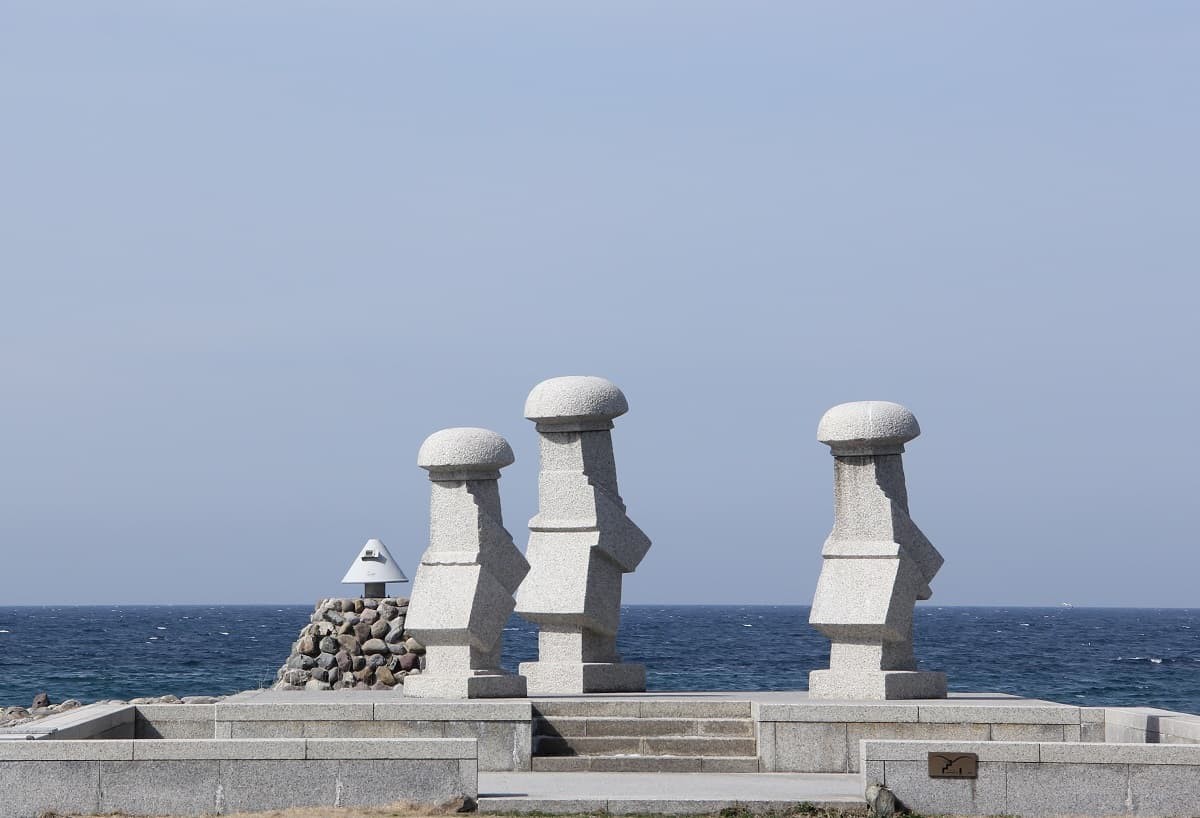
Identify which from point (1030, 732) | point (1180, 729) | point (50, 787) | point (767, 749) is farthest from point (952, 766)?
point (50, 787)

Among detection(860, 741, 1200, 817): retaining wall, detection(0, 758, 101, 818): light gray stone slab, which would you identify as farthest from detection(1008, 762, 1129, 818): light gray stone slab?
detection(0, 758, 101, 818): light gray stone slab

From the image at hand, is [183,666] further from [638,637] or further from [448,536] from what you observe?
[448,536]

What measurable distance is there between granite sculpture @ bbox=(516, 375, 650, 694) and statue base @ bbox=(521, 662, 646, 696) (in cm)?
1

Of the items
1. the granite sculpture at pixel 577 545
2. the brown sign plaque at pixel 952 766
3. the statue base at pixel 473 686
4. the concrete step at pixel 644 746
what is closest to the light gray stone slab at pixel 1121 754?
the brown sign plaque at pixel 952 766

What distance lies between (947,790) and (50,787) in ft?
21.9

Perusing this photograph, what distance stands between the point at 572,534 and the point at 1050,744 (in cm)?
621

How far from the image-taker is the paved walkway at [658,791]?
12.5m

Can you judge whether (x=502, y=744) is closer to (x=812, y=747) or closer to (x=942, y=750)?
(x=812, y=747)

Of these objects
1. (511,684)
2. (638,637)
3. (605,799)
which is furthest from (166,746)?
(638,637)

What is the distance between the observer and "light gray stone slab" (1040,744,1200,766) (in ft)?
41.5

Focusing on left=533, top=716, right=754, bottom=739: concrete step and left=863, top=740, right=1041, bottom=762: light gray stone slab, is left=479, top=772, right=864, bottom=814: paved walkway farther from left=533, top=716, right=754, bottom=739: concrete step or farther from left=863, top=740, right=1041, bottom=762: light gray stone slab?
left=533, top=716, right=754, bottom=739: concrete step

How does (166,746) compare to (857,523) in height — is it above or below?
below

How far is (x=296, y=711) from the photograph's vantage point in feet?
50.5

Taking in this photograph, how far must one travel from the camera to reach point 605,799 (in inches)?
494
